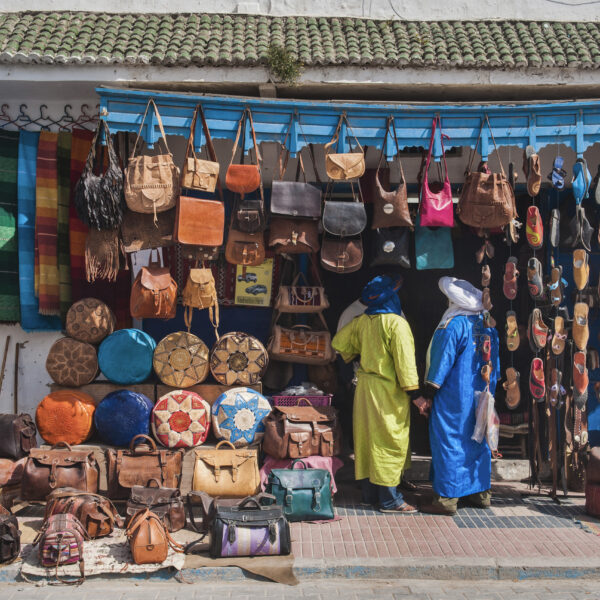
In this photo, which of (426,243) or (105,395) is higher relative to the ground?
(426,243)

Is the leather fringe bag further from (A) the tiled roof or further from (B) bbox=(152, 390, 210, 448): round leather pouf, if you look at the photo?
(B) bbox=(152, 390, 210, 448): round leather pouf

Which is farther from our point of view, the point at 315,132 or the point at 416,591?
the point at 315,132

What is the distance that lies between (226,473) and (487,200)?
3.55 m

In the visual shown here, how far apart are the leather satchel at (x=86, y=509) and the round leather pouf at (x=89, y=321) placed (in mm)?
1797

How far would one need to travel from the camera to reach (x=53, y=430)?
21.6 ft

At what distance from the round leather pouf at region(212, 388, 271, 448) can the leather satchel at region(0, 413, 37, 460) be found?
6.15 feet

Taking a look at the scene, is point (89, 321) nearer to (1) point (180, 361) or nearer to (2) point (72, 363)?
(2) point (72, 363)

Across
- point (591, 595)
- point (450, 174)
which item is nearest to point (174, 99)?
point (450, 174)

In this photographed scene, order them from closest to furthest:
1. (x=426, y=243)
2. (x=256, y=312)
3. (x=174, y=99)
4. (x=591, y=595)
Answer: (x=591, y=595)
(x=174, y=99)
(x=426, y=243)
(x=256, y=312)

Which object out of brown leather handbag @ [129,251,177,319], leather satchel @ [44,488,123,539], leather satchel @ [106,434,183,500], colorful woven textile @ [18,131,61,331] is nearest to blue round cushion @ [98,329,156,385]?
brown leather handbag @ [129,251,177,319]

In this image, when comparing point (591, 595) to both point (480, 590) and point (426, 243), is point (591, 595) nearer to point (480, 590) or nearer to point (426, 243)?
point (480, 590)

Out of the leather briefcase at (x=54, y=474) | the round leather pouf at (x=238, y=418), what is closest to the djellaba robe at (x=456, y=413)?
the round leather pouf at (x=238, y=418)

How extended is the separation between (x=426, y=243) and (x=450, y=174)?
4.86ft

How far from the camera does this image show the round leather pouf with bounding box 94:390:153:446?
6629 millimetres
